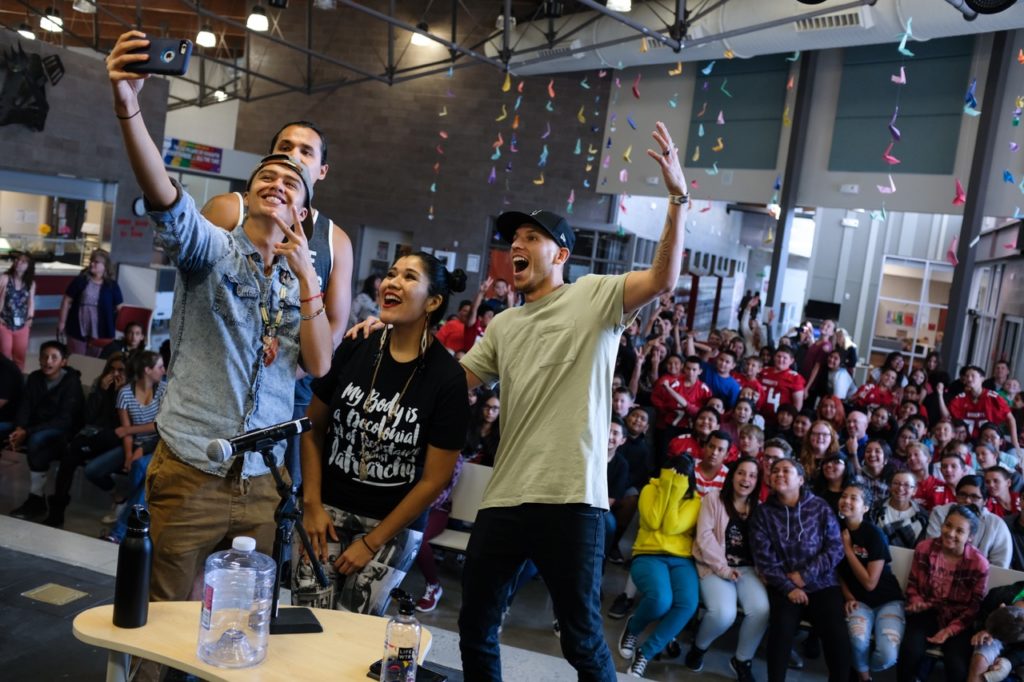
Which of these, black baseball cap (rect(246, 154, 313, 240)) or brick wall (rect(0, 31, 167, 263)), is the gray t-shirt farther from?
brick wall (rect(0, 31, 167, 263))

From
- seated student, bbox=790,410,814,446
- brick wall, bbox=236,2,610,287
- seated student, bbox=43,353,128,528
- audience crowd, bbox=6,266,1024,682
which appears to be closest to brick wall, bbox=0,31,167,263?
brick wall, bbox=236,2,610,287

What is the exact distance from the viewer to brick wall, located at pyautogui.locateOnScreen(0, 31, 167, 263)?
35.6 ft

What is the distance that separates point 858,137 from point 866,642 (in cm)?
870

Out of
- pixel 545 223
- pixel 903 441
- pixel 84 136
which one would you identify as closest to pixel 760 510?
pixel 903 441

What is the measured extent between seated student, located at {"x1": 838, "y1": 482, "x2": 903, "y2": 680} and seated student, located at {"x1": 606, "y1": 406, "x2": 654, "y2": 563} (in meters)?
1.43

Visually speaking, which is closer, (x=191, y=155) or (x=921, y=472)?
(x=921, y=472)

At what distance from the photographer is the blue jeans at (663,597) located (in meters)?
4.48

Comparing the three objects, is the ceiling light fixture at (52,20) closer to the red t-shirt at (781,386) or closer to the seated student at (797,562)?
the red t-shirt at (781,386)

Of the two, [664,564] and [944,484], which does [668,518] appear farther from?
[944,484]

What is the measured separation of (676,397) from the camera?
735 cm

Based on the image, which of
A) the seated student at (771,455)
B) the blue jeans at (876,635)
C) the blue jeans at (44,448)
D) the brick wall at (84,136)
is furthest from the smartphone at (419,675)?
the brick wall at (84,136)

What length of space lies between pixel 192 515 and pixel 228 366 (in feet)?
1.16

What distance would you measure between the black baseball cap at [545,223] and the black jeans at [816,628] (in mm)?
2660

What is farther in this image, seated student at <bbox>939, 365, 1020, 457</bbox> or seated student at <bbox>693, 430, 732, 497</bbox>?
seated student at <bbox>939, 365, 1020, 457</bbox>
